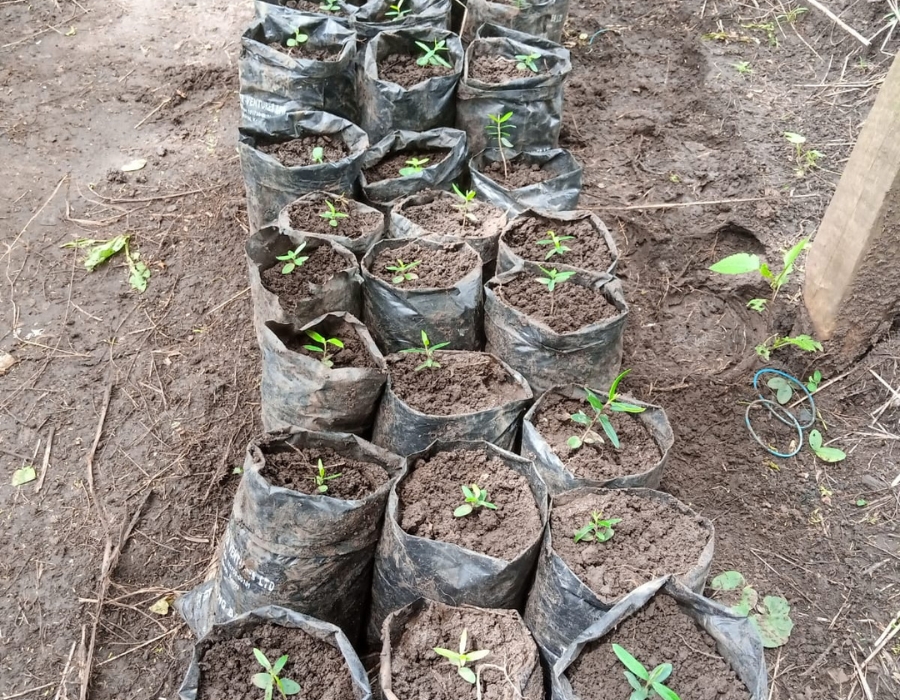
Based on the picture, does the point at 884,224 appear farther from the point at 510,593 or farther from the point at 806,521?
the point at 510,593

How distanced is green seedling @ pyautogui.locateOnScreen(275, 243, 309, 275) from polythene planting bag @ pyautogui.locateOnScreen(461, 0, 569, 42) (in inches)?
73.7

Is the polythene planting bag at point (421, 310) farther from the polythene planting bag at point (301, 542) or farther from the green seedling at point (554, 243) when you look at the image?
the polythene planting bag at point (301, 542)

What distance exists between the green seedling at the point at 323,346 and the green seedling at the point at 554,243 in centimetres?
82

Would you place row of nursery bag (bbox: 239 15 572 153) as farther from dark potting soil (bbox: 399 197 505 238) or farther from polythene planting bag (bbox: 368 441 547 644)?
polythene planting bag (bbox: 368 441 547 644)

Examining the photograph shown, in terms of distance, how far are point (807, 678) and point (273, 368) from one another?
187 cm

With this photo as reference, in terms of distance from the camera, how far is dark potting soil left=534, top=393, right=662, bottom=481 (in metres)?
2.05

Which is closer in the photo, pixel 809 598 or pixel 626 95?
pixel 809 598

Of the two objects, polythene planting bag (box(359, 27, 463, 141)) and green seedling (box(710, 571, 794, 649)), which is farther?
polythene planting bag (box(359, 27, 463, 141))

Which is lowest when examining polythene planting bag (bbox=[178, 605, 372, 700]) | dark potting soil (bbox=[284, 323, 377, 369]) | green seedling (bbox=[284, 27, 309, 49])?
polythene planting bag (bbox=[178, 605, 372, 700])

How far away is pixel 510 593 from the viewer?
1.86 meters

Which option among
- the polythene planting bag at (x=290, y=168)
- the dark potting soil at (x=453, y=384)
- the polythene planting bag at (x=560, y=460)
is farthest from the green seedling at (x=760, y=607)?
the polythene planting bag at (x=290, y=168)

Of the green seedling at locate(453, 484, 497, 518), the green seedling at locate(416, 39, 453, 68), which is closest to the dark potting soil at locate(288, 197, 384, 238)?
the green seedling at locate(416, 39, 453, 68)

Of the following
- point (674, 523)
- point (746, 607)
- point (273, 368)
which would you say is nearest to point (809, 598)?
point (746, 607)

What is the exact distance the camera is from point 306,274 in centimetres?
250
